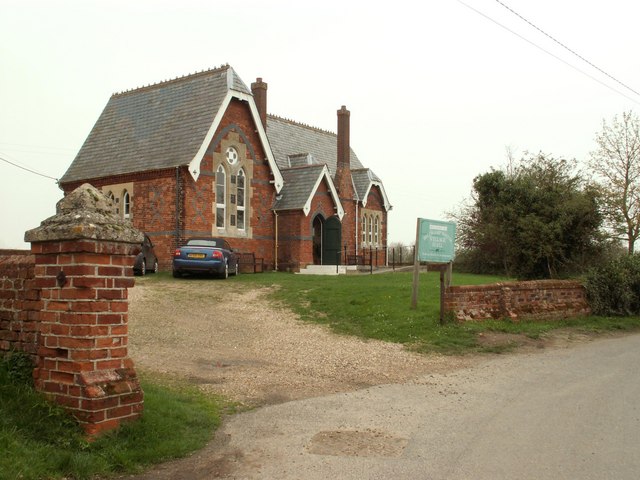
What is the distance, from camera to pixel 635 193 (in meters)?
32.3

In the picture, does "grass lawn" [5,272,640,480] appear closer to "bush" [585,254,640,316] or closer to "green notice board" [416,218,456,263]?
"green notice board" [416,218,456,263]

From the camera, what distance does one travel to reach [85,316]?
5.26m

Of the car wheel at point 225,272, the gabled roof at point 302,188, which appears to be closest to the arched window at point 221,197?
the gabled roof at point 302,188

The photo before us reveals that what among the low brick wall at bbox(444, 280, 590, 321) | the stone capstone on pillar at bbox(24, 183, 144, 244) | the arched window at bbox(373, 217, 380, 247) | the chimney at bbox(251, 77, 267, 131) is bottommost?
the low brick wall at bbox(444, 280, 590, 321)

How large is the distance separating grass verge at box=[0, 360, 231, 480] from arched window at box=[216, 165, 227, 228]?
2098cm

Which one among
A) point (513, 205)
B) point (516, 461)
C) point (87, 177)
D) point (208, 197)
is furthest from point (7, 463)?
point (87, 177)

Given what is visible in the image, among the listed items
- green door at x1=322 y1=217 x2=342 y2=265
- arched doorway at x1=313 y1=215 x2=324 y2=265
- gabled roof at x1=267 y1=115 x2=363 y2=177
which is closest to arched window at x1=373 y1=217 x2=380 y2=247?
gabled roof at x1=267 y1=115 x2=363 y2=177

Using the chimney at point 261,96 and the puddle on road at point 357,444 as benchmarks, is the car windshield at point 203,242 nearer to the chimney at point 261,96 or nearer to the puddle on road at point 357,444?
the chimney at point 261,96

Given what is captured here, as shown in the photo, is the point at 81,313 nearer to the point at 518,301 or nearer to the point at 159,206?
the point at 518,301

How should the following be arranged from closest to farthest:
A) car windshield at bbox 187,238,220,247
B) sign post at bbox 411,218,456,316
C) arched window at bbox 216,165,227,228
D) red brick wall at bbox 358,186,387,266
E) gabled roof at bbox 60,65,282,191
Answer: sign post at bbox 411,218,456,316, car windshield at bbox 187,238,220,247, gabled roof at bbox 60,65,282,191, arched window at bbox 216,165,227,228, red brick wall at bbox 358,186,387,266

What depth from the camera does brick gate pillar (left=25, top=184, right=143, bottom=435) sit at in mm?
5227

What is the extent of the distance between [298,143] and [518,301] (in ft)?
80.6

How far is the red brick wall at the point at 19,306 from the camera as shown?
223 inches

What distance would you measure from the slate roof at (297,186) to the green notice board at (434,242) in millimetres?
13661
